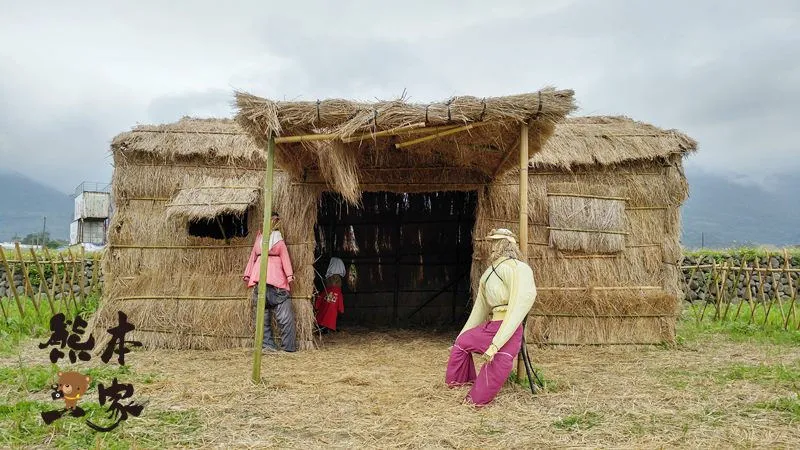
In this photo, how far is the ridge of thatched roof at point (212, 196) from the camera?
7.38 meters

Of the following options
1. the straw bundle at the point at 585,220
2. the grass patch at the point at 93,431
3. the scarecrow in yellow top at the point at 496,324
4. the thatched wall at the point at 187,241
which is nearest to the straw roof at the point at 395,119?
the scarecrow in yellow top at the point at 496,324

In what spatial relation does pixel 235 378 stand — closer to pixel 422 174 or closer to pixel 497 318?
pixel 497 318

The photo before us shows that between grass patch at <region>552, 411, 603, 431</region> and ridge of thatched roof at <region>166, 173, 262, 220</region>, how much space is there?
4.82 meters

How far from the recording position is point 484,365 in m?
4.71

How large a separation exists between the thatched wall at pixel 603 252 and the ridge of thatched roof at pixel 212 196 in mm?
3106

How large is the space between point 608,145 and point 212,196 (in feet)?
18.0

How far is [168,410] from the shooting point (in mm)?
4535

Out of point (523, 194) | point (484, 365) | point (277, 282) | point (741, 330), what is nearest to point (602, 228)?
point (523, 194)

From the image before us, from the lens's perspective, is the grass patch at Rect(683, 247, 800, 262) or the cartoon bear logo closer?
the cartoon bear logo

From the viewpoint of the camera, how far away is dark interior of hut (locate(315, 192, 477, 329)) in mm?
10648

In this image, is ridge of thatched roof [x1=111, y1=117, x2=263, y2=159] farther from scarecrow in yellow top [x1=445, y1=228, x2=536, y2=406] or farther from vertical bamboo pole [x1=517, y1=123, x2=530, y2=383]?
scarecrow in yellow top [x1=445, y1=228, x2=536, y2=406]

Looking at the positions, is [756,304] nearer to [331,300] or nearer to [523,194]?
[523,194]

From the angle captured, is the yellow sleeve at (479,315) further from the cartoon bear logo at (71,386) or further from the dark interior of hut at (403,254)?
the dark interior of hut at (403,254)

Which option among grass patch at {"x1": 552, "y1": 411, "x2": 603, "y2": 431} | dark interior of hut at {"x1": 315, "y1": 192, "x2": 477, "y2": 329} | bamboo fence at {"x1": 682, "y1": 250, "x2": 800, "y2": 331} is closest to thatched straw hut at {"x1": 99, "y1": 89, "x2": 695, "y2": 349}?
bamboo fence at {"x1": 682, "y1": 250, "x2": 800, "y2": 331}
